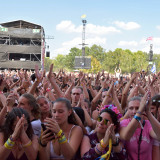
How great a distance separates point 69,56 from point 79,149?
77.0m

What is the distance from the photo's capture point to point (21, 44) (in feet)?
112

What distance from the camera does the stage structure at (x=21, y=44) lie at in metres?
31.8

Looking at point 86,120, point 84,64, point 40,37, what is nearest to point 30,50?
point 40,37

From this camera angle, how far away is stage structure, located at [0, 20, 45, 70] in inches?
1251

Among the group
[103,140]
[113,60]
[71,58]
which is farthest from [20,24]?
[71,58]

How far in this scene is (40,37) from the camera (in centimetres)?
3173

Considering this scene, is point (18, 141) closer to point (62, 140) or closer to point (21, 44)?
point (62, 140)

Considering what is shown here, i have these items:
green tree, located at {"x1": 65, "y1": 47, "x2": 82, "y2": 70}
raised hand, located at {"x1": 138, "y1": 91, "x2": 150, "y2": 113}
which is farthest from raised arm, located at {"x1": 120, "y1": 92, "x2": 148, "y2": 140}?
green tree, located at {"x1": 65, "y1": 47, "x2": 82, "y2": 70}

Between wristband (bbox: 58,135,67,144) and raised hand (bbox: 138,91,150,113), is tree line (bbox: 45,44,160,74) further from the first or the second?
wristband (bbox: 58,135,67,144)

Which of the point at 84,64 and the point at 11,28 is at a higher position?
the point at 11,28

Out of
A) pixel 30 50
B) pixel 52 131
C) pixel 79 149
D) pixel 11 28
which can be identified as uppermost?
pixel 11 28

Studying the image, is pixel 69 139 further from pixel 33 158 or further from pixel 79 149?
pixel 33 158

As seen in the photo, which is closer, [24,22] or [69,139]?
[69,139]

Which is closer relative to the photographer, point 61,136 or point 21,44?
point 61,136
